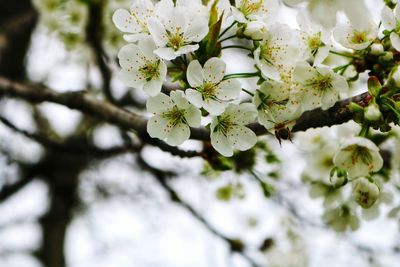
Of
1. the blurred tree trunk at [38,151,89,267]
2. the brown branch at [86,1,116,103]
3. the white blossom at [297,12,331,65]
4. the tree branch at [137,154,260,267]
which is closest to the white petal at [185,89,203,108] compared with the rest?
the white blossom at [297,12,331,65]

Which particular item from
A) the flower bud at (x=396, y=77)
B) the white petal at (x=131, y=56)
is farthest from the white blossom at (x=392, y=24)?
the white petal at (x=131, y=56)

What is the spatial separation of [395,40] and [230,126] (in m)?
0.43

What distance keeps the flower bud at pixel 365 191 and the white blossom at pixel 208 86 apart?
14.4 inches

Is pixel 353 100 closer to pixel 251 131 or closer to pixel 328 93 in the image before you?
pixel 328 93

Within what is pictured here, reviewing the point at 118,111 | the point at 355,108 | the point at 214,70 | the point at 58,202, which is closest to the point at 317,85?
the point at 355,108

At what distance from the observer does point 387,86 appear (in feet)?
3.56

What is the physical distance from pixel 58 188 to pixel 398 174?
2931 mm

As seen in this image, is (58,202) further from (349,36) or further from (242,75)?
(349,36)

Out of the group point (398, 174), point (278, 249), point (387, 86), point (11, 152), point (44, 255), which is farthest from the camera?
point (44, 255)

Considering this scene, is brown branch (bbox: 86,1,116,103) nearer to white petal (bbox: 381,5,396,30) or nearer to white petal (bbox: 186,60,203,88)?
white petal (bbox: 186,60,203,88)

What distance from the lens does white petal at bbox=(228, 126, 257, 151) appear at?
1.19 m

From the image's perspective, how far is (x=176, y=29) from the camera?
1120 millimetres

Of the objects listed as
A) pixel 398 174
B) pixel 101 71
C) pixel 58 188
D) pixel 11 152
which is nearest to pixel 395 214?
pixel 398 174

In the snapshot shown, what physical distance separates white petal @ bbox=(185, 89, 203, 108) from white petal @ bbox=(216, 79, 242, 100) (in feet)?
0.21
